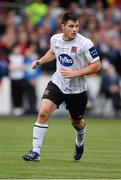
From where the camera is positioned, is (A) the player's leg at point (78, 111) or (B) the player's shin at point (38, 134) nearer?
(B) the player's shin at point (38, 134)

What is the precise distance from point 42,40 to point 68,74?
44.8ft

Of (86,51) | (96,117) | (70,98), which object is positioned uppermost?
(86,51)

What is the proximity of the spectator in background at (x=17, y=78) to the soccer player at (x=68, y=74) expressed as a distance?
11665mm

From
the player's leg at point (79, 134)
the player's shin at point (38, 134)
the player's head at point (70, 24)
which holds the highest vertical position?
the player's head at point (70, 24)

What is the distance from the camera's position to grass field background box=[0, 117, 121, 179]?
10.6 m

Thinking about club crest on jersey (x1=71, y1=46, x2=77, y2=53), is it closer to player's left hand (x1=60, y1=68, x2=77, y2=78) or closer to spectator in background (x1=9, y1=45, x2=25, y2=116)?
player's left hand (x1=60, y1=68, x2=77, y2=78)

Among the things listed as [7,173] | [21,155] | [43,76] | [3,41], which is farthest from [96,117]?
[7,173]

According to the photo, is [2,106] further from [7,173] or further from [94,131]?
[7,173]

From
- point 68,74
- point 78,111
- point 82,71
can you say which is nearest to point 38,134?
point 78,111

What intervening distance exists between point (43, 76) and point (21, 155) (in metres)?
12.1

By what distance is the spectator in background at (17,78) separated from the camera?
24.2 m

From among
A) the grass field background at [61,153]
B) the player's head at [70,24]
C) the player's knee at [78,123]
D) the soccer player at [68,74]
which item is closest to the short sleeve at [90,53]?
the soccer player at [68,74]

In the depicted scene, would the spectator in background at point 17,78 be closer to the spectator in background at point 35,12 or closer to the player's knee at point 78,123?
the spectator in background at point 35,12

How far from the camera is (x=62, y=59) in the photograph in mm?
12109
